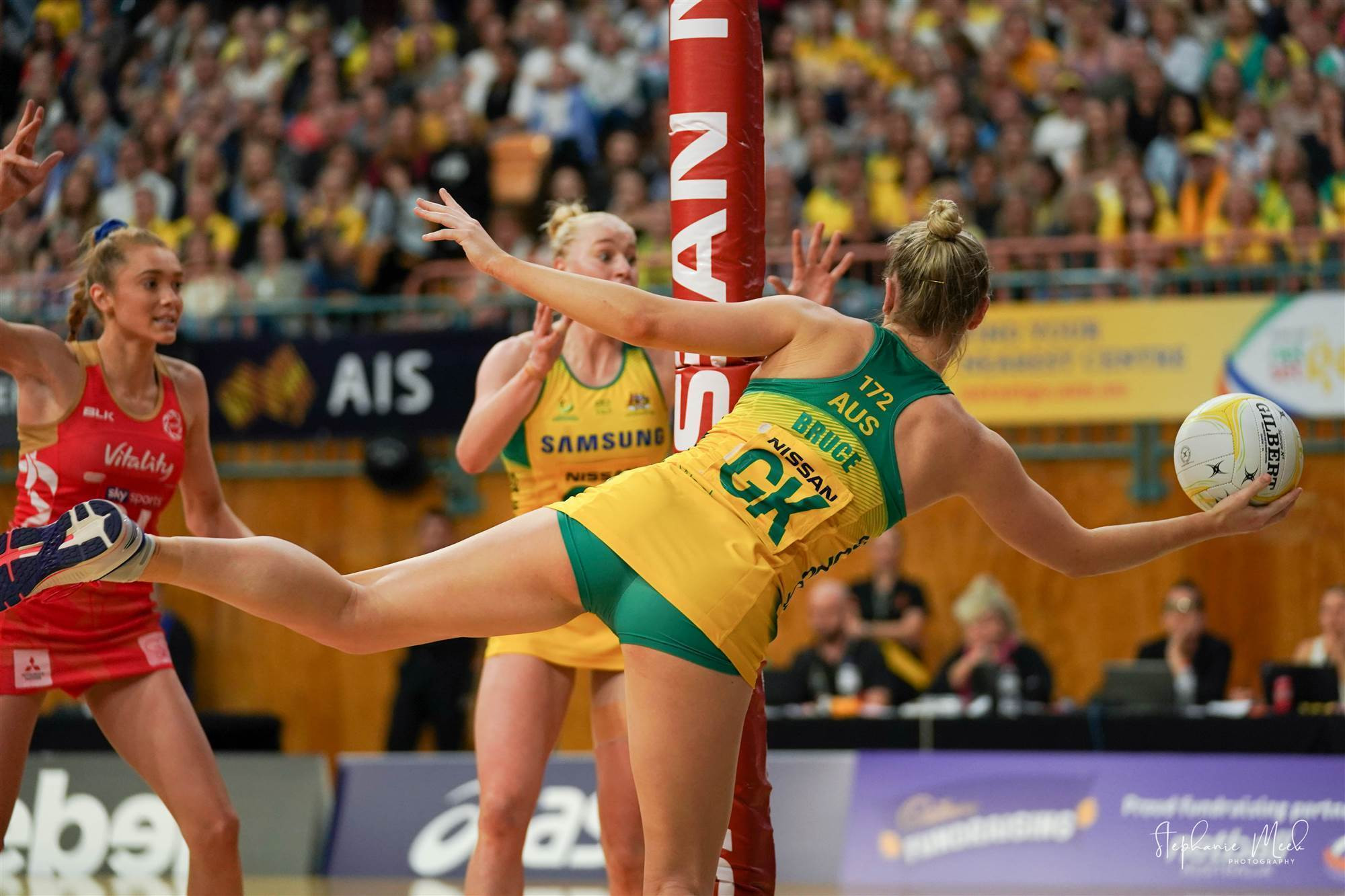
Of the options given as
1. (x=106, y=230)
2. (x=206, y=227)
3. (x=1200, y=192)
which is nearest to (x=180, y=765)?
(x=106, y=230)

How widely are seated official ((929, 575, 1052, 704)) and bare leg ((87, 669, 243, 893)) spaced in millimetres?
5827

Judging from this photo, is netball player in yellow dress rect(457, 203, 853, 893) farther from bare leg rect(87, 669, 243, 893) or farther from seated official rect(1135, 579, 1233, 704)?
seated official rect(1135, 579, 1233, 704)

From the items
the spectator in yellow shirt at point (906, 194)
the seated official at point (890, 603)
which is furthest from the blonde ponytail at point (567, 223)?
the spectator in yellow shirt at point (906, 194)

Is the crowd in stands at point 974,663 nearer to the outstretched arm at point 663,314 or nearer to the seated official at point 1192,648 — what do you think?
the seated official at point 1192,648

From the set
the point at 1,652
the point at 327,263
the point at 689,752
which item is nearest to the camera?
the point at 689,752

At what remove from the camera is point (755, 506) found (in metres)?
3.66

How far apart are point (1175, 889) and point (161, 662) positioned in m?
5.46

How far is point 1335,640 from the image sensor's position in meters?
9.07

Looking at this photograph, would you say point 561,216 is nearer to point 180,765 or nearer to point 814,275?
point 814,275

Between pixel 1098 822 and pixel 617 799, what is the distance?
428 centimetres

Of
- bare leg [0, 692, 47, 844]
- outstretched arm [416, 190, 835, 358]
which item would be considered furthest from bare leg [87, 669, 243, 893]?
outstretched arm [416, 190, 835, 358]

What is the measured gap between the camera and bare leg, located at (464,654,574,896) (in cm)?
485

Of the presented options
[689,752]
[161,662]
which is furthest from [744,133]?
[161,662]

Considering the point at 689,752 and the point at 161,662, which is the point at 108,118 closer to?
the point at 161,662
